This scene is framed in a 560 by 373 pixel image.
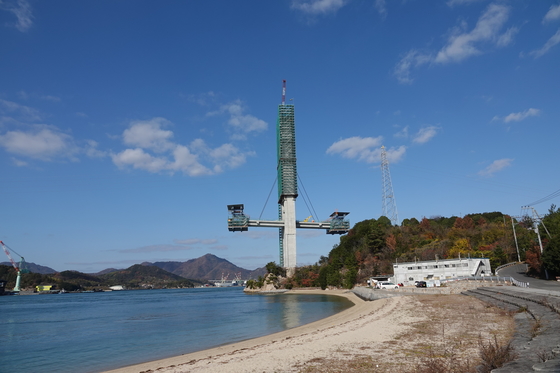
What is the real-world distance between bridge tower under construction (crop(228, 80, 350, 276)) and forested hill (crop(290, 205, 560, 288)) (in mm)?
13418

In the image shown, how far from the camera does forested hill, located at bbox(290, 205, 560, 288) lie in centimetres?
6906

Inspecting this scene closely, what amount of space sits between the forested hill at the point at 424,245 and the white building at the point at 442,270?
2232mm

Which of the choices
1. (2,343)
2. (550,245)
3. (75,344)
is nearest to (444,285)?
(550,245)

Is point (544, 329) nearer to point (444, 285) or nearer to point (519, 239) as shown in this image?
point (444, 285)

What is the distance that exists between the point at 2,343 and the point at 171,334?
13.1 m

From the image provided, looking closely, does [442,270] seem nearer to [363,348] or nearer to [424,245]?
[424,245]

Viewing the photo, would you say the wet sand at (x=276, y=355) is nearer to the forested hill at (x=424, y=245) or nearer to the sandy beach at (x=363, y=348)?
the sandy beach at (x=363, y=348)

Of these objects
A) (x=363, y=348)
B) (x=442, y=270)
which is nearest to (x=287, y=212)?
(x=442, y=270)

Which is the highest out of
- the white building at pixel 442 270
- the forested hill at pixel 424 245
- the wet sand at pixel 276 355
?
the forested hill at pixel 424 245

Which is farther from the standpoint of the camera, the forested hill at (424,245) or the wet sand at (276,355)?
the forested hill at (424,245)

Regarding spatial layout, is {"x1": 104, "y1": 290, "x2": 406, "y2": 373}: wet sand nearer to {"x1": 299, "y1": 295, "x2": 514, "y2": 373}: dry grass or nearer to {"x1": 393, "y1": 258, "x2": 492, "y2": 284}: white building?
{"x1": 299, "y1": 295, "x2": 514, "y2": 373}: dry grass

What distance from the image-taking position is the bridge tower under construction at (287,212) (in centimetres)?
12156

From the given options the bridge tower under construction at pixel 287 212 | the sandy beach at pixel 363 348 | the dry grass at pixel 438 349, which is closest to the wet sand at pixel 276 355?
the sandy beach at pixel 363 348

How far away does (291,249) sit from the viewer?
121m
